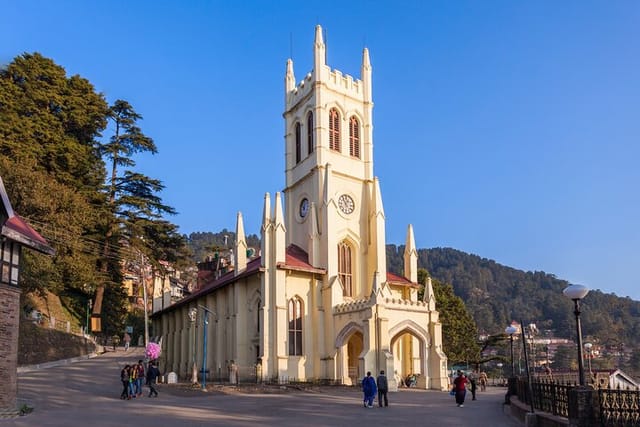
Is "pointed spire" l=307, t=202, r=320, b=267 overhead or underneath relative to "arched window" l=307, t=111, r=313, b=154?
underneath

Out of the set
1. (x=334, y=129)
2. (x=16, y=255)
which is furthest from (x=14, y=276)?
(x=334, y=129)

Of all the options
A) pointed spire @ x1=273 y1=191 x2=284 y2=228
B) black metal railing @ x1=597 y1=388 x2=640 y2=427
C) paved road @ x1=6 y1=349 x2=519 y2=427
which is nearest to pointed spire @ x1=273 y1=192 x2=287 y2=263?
pointed spire @ x1=273 y1=191 x2=284 y2=228

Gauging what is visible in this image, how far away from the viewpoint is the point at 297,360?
39000 mm

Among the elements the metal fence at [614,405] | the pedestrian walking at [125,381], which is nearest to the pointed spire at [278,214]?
the pedestrian walking at [125,381]

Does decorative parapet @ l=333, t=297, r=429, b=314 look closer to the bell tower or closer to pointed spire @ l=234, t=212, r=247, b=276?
the bell tower

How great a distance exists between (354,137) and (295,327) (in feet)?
49.4

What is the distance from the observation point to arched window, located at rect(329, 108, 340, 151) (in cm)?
4553

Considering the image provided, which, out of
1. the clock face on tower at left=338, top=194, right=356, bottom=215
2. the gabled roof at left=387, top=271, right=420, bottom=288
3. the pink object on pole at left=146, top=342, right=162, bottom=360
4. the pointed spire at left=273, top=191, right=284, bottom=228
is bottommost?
the pink object on pole at left=146, top=342, right=162, bottom=360

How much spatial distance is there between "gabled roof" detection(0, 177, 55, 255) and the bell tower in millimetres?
21353

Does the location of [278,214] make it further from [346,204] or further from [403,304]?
[403,304]

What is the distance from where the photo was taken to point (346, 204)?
1737 inches

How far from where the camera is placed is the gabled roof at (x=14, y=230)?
2031 centimetres

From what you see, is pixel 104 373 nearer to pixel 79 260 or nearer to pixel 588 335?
pixel 79 260

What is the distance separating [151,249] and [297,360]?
89.1ft
